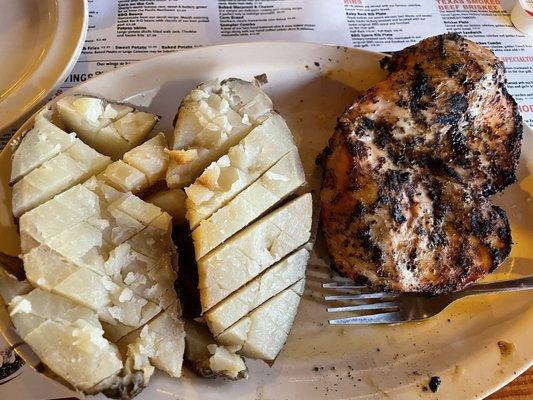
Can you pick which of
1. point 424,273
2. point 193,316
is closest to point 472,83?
point 424,273

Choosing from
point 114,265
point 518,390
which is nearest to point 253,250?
point 114,265

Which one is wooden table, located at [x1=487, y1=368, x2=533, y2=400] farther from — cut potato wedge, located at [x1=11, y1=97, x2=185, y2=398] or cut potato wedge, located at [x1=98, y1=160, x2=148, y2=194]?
cut potato wedge, located at [x1=98, y1=160, x2=148, y2=194]

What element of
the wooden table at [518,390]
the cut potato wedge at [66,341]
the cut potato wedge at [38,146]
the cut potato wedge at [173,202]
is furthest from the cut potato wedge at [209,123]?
the wooden table at [518,390]

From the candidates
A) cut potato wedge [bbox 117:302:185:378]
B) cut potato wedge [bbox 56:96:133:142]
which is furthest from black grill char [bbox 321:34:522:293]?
cut potato wedge [bbox 56:96:133:142]

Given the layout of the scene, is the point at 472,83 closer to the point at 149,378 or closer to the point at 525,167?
the point at 525,167

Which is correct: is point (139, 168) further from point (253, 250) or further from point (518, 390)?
point (518, 390)

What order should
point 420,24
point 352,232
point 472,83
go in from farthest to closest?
point 420,24, point 472,83, point 352,232

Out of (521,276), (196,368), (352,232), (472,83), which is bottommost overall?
(521,276)
